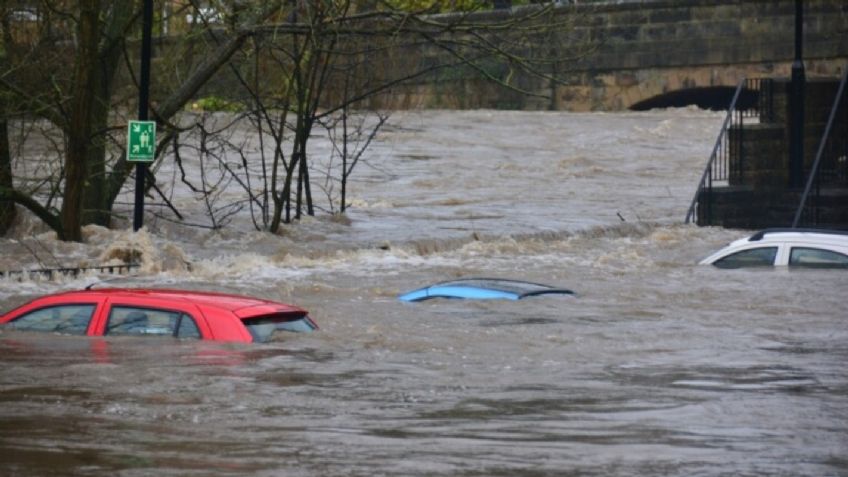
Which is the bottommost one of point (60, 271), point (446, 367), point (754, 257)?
point (446, 367)

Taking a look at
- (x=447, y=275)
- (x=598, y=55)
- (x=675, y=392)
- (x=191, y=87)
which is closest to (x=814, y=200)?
(x=447, y=275)

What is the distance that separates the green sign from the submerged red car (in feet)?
24.5

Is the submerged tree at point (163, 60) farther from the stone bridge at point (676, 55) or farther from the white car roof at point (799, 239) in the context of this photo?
the stone bridge at point (676, 55)

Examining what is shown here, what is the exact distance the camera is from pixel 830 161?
89.2ft

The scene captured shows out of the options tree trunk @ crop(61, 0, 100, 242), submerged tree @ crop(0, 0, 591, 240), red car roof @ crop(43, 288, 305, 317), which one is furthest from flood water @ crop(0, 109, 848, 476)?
submerged tree @ crop(0, 0, 591, 240)

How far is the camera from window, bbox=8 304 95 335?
12734mm

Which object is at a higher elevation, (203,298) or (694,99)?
(694,99)

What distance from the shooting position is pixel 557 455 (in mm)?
9211

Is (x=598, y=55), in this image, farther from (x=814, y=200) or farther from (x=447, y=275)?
(x=447, y=275)

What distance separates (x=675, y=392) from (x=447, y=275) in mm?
10073

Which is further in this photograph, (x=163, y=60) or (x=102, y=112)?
(x=163, y=60)

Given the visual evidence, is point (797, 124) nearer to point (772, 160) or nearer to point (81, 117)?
point (772, 160)

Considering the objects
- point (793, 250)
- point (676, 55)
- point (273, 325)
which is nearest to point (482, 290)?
point (273, 325)

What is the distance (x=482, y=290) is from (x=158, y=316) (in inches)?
167
